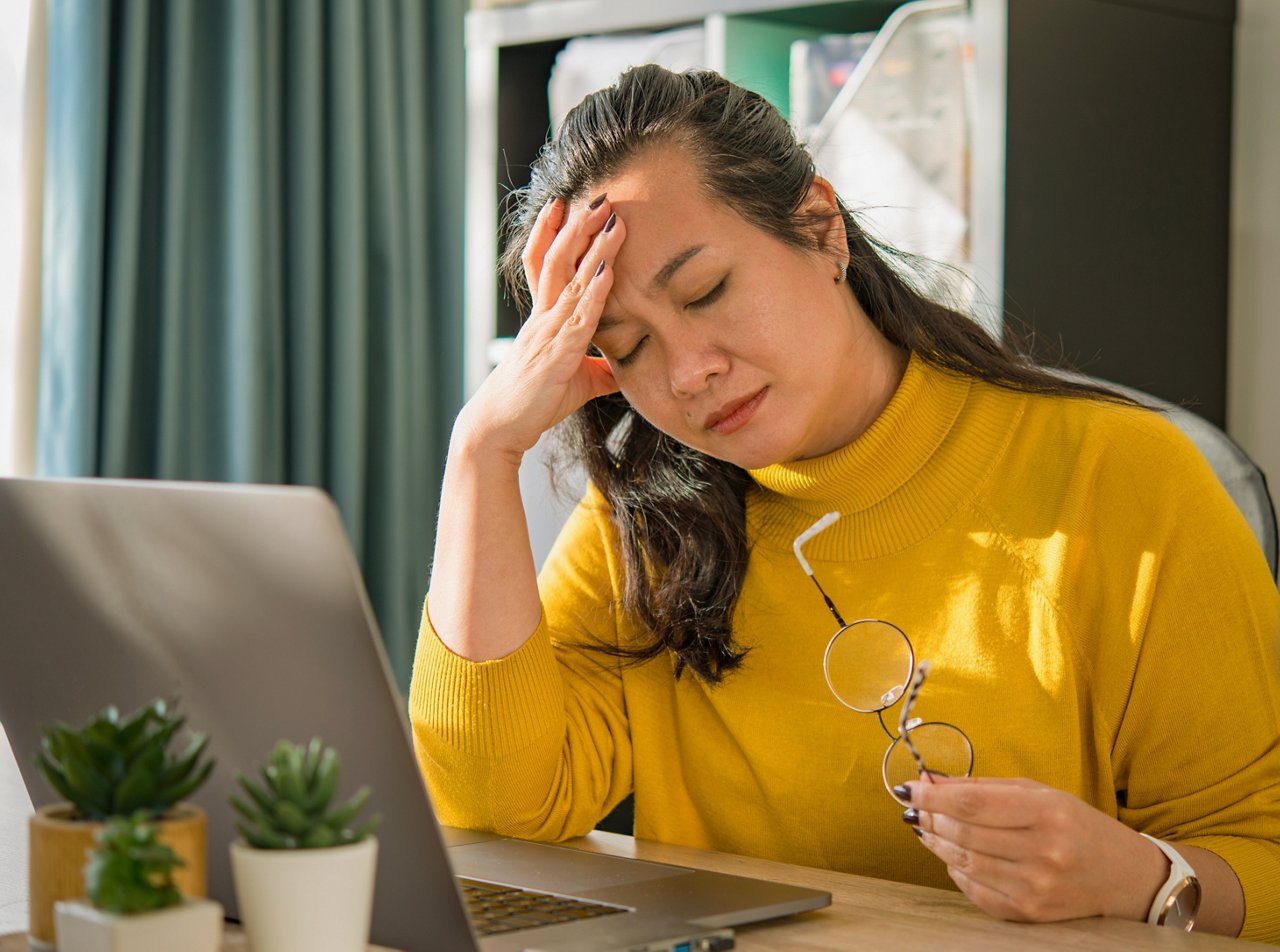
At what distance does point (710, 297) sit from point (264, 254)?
1.32 meters

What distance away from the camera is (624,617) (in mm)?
1320

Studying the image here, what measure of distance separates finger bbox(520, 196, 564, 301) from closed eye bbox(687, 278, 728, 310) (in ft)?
0.49

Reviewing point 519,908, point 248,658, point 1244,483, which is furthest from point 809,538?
point 248,658

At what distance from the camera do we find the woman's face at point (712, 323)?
3.79ft

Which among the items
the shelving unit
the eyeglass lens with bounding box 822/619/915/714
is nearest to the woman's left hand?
the eyeglass lens with bounding box 822/619/915/714

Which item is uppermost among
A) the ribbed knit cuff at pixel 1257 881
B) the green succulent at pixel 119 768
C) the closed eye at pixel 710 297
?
the closed eye at pixel 710 297

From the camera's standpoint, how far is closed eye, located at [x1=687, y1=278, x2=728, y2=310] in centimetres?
115

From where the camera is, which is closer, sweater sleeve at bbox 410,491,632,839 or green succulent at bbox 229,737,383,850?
green succulent at bbox 229,737,383,850

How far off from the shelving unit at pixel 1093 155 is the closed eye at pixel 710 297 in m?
0.74

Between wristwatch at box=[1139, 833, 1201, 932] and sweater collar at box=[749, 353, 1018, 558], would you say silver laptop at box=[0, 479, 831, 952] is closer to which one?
wristwatch at box=[1139, 833, 1201, 932]

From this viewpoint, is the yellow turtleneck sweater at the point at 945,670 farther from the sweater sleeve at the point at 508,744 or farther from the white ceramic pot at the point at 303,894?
the white ceramic pot at the point at 303,894

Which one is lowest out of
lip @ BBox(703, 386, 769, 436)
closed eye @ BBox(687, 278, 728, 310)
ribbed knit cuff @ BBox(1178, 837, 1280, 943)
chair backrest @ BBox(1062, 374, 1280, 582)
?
ribbed knit cuff @ BBox(1178, 837, 1280, 943)

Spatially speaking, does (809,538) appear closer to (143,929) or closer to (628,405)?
(628,405)

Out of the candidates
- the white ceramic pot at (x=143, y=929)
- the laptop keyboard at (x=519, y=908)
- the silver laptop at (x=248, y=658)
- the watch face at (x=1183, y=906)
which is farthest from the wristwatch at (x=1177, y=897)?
the white ceramic pot at (x=143, y=929)
